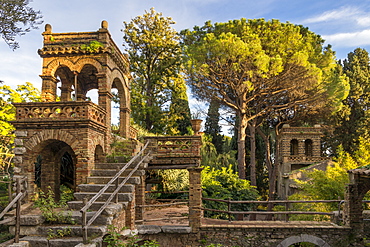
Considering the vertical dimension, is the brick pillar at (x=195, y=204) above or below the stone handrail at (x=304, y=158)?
below

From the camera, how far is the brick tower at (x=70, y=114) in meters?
8.74

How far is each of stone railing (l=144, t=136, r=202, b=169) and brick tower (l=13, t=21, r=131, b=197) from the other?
1.78 meters

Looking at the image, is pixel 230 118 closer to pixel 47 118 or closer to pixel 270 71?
pixel 270 71

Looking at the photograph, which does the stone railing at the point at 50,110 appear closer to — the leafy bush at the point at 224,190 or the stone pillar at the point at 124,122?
the stone pillar at the point at 124,122

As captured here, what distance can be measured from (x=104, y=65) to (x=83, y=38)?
137 cm

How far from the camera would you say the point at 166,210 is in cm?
1355

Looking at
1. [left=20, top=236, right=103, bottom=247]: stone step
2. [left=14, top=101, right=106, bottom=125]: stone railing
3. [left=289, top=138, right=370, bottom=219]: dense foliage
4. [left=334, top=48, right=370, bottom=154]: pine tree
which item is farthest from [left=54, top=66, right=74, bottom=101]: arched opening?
[left=334, top=48, right=370, bottom=154]: pine tree

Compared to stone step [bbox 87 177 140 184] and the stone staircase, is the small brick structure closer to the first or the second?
stone step [bbox 87 177 140 184]

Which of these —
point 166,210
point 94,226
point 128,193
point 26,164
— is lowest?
point 166,210

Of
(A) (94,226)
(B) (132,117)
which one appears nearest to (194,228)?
(A) (94,226)

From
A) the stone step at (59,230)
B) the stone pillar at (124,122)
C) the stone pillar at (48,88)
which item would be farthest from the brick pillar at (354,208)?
the stone pillar at (48,88)

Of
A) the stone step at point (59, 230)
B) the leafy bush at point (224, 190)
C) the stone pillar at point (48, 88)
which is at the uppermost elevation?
the stone pillar at point (48, 88)

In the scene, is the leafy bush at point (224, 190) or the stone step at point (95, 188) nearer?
the stone step at point (95, 188)

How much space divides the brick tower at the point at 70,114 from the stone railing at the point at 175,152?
1781 millimetres
